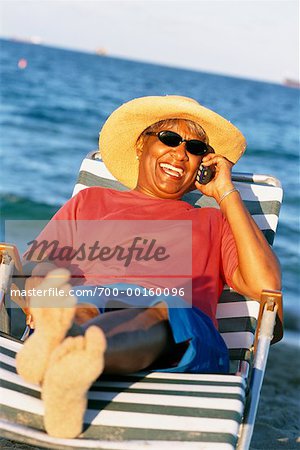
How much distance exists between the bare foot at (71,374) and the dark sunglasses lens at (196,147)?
149 cm

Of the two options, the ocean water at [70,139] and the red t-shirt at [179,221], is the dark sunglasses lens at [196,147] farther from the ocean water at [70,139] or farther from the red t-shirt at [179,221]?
the ocean water at [70,139]

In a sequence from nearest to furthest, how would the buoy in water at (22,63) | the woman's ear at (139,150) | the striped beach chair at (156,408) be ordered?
the striped beach chair at (156,408) < the woman's ear at (139,150) < the buoy in water at (22,63)

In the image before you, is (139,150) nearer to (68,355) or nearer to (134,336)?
(134,336)

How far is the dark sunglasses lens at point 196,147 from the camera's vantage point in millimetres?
3868

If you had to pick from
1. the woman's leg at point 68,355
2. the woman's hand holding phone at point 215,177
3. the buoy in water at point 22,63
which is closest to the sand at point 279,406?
the woman's leg at point 68,355

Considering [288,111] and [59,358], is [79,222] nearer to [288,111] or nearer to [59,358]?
[59,358]

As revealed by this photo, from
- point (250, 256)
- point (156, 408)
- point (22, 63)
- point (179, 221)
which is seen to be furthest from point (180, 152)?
point (22, 63)

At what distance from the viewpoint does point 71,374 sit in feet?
8.29

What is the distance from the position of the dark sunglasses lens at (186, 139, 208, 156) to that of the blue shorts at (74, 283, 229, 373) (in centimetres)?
83

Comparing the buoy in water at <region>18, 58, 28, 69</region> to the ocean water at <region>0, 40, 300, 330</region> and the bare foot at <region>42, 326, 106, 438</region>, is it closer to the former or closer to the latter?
the ocean water at <region>0, 40, 300, 330</region>

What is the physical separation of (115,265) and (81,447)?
1124mm

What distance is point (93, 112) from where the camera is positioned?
2444cm

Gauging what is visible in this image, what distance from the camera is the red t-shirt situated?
365 cm

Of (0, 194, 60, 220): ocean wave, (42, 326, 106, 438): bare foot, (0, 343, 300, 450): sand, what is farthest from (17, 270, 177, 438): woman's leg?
(0, 194, 60, 220): ocean wave
